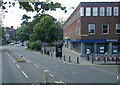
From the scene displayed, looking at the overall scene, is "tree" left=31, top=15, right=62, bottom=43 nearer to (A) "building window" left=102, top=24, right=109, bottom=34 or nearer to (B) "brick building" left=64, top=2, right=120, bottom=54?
(B) "brick building" left=64, top=2, right=120, bottom=54

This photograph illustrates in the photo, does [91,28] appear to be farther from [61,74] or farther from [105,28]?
[61,74]

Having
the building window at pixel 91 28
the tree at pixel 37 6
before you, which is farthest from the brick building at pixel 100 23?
the tree at pixel 37 6

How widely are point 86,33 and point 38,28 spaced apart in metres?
24.6

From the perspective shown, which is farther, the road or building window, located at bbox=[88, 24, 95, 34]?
building window, located at bbox=[88, 24, 95, 34]

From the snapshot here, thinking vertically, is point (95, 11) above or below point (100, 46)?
above

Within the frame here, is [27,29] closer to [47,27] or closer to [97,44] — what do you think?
[47,27]

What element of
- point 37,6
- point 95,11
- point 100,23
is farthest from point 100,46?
point 37,6

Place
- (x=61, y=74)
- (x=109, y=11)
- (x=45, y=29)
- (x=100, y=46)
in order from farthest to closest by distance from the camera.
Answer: (x=45, y=29) < (x=100, y=46) < (x=109, y=11) < (x=61, y=74)

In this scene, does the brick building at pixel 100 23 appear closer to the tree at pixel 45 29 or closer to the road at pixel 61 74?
the road at pixel 61 74

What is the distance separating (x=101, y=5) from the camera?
37.1m

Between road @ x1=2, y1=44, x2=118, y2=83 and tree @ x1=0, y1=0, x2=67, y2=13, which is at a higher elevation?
tree @ x1=0, y1=0, x2=67, y2=13

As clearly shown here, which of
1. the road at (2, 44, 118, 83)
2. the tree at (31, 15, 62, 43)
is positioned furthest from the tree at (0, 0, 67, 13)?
the tree at (31, 15, 62, 43)

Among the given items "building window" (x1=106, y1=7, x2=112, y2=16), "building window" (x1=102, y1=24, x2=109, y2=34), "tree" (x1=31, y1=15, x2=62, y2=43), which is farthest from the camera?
"tree" (x1=31, y1=15, x2=62, y2=43)

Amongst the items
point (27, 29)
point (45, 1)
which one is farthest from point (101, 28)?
point (27, 29)
